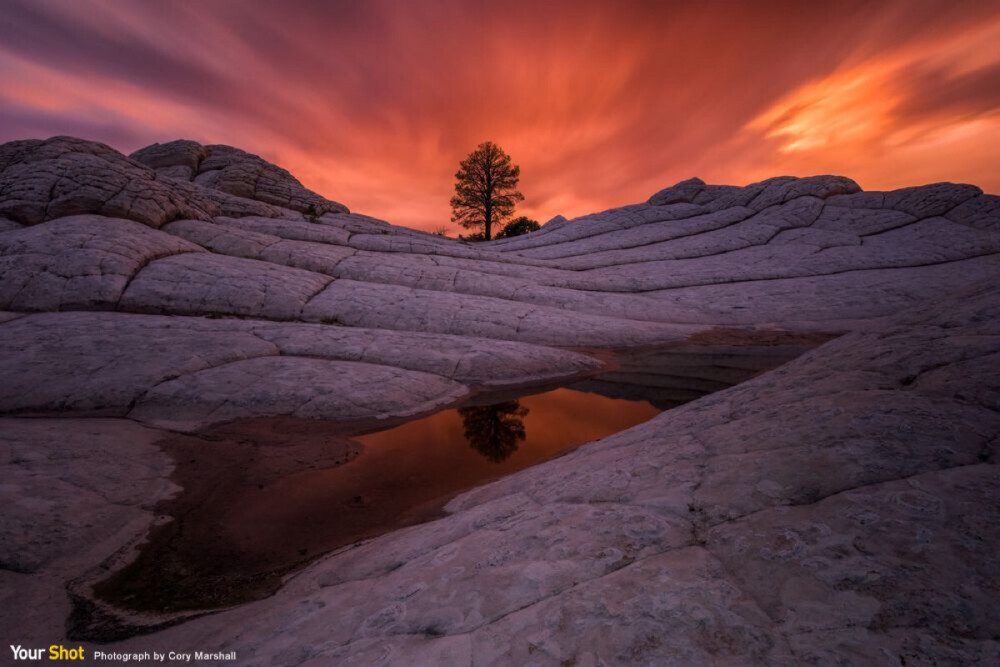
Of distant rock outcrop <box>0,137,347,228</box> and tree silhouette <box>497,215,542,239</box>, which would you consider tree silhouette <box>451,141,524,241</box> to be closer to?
tree silhouette <box>497,215,542,239</box>

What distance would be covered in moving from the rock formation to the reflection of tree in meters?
1.18

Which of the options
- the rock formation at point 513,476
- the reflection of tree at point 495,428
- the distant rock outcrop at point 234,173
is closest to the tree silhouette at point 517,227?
the distant rock outcrop at point 234,173

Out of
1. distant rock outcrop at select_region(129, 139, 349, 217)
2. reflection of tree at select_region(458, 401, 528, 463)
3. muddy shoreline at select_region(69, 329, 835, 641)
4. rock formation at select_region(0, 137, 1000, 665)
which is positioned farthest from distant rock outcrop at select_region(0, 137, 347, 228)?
reflection of tree at select_region(458, 401, 528, 463)

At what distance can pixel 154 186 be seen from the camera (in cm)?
1850

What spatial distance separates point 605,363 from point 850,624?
→ 1208 centimetres

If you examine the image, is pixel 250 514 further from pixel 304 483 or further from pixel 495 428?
pixel 495 428

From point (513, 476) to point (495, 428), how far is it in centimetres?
273

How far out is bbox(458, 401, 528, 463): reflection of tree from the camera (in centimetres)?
763

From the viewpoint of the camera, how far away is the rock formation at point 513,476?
1.93 meters

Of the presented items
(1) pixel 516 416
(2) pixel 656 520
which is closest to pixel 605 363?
(1) pixel 516 416

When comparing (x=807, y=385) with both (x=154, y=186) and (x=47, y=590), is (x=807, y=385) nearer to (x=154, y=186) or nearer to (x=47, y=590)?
(x=47, y=590)

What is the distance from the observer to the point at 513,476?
5828 millimetres

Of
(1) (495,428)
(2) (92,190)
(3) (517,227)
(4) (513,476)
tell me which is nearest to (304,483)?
(4) (513,476)

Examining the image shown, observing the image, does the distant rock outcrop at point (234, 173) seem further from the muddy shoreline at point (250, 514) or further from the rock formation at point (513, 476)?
the muddy shoreline at point (250, 514)
